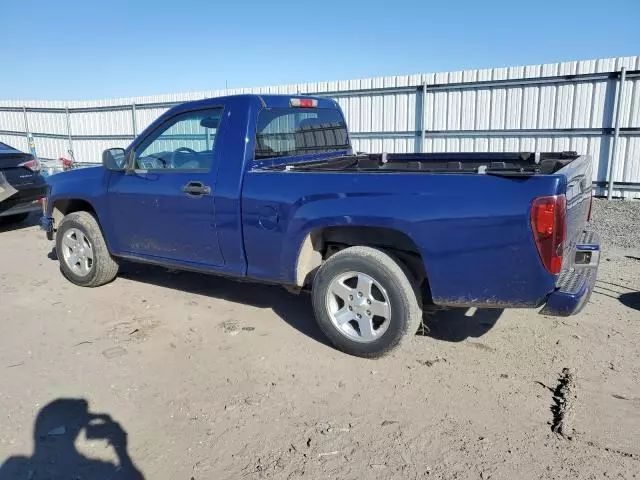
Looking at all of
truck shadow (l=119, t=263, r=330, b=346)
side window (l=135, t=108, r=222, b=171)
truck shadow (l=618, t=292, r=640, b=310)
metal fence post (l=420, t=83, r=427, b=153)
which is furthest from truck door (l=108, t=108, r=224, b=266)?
metal fence post (l=420, t=83, r=427, b=153)

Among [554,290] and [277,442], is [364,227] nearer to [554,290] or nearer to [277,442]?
[554,290]

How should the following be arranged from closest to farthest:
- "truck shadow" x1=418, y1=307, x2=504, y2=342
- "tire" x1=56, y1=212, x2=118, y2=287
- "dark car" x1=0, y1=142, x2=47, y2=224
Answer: "truck shadow" x1=418, y1=307, x2=504, y2=342, "tire" x1=56, y1=212, x2=118, y2=287, "dark car" x1=0, y1=142, x2=47, y2=224

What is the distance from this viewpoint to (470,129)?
37.3 feet

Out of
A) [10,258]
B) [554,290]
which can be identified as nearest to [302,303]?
[554,290]

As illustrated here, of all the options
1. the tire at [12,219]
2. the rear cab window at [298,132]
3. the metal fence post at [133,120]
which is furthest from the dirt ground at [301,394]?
the metal fence post at [133,120]

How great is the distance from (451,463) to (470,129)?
383 inches

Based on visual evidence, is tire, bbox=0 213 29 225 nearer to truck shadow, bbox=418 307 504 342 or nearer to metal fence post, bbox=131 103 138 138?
metal fence post, bbox=131 103 138 138

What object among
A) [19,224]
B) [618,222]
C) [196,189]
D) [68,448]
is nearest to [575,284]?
[196,189]

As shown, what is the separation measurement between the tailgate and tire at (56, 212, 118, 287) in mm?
4370

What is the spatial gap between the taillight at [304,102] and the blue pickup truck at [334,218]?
0.02 m

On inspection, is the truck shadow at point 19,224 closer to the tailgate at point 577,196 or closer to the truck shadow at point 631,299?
the tailgate at point 577,196

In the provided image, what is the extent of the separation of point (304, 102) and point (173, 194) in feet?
4.82

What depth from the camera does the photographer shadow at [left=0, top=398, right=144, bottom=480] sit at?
269 centimetres

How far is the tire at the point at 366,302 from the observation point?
3.58m
